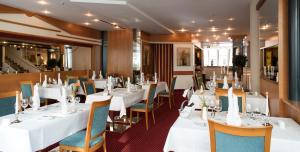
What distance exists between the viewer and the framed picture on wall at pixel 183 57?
40.5 ft

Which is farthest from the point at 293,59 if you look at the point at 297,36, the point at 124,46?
the point at 124,46

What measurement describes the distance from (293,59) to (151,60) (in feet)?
32.5

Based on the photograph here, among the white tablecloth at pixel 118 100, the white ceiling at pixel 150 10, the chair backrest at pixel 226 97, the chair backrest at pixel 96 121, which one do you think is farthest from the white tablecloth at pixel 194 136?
the white ceiling at pixel 150 10

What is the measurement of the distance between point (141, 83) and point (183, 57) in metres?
5.74

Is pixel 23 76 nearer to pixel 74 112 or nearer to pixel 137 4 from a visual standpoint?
pixel 137 4

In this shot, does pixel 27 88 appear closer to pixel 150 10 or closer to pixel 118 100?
pixel 118 100

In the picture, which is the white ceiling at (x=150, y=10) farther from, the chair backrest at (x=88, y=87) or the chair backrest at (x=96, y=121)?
the chair backrest at (x=96, y=121)

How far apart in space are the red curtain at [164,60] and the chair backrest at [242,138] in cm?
1085

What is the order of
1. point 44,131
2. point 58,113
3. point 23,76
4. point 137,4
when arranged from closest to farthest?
1. point 44,131
2. point 58,113
3. point 137,4
4. point 23,76

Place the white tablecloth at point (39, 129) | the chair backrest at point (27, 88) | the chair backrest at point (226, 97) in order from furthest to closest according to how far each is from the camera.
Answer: the chair backrest at point (27, 88), the chair backrest at point (226, 97), the white tablecloth at point (39, 129)

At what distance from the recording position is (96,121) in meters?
2.75

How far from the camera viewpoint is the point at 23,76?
7.24m

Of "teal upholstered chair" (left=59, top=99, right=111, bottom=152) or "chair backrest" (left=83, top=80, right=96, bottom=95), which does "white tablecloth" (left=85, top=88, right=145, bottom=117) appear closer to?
"chair backrest" (left=83, top=80, right=96, bottom=95)

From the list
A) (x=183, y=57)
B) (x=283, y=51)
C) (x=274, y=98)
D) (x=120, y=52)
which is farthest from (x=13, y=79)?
(x=183, y=57)
